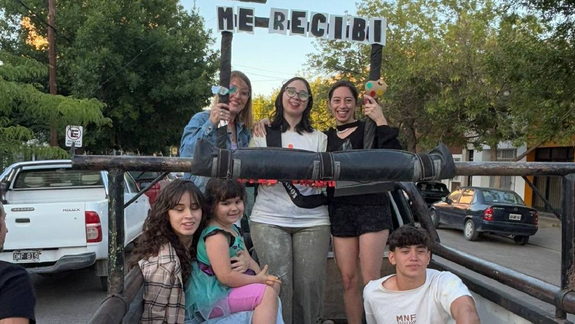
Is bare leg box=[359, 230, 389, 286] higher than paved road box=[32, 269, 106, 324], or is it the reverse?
bare leg box=[359, 230, 389, 286]

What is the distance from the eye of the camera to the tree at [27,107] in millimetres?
8797

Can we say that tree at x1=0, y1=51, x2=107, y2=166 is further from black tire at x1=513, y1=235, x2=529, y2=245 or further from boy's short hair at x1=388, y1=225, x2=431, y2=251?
black tire at x1=513, y1=235, x2=529, y2=245

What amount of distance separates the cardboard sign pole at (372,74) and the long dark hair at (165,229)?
97 cm

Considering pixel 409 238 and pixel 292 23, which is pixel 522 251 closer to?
pixel 409 238

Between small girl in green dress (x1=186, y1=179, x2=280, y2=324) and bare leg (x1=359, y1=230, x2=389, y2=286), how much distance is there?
1.86 feet

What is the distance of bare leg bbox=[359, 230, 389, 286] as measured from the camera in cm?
263

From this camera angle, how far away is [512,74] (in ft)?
32.4

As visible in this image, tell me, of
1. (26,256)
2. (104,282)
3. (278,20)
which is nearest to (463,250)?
(104,282)

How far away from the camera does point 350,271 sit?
8.85 feet

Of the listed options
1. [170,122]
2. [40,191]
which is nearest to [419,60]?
[170,122]

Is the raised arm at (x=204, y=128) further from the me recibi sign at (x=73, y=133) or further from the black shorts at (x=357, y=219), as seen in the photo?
the me recibi sign at (x=73, y=133)

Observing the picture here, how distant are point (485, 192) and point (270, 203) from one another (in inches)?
487

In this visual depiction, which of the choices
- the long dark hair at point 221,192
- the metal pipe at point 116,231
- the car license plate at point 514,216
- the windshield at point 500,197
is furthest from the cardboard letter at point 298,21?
the windshield at point 500,197

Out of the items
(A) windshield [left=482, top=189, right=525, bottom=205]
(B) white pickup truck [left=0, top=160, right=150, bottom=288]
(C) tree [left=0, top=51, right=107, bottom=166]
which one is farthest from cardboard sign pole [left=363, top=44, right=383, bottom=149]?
(A) windshield [left=482, top=189, right=525, bottom=205]
